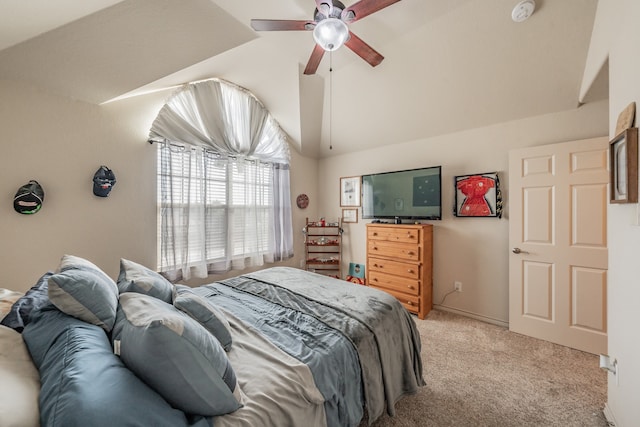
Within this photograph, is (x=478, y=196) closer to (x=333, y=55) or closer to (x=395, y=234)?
(x=395, y=234)

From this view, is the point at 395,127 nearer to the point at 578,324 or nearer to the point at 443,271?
the point at 443,271

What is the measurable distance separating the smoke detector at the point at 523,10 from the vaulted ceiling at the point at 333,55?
0.06 metres

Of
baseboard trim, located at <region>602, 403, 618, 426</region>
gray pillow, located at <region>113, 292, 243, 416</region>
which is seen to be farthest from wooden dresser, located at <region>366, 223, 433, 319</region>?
gray pillow, located at <region>113, 292, 243, 416</region>

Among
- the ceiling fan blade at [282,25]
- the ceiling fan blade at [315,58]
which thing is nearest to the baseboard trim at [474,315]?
the ceiling fan blade at [315,58]

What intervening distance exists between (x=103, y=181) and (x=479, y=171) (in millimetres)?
3941

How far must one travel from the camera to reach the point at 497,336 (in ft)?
8.38

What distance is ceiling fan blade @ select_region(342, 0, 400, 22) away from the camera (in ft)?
4.93

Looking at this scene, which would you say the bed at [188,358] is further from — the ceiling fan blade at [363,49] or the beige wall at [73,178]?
the ceiling fan blade at [363,49]

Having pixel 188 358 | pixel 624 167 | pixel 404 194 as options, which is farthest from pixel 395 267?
pixel 188 358

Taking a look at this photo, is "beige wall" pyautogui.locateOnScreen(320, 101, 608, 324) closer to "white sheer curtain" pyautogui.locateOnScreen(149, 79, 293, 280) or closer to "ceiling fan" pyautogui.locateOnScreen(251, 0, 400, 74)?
"white sheer curtain" pyautogui.locateOnScreen(149, 79, 293, 280)

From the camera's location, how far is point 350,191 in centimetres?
407

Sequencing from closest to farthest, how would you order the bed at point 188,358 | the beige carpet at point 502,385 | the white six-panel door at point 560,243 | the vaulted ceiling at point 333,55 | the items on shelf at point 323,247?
the bed at point 188,358, the beige carpet at point 502,385, the vaulted ceiling at point 333,55, the white six-panel door at point 560,243, the items on shelf at point 323,247

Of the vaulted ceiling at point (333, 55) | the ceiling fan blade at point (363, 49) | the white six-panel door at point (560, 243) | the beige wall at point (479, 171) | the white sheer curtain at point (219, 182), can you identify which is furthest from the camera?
the white sheer curtain at point (219, 182)

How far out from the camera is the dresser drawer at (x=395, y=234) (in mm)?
3059
